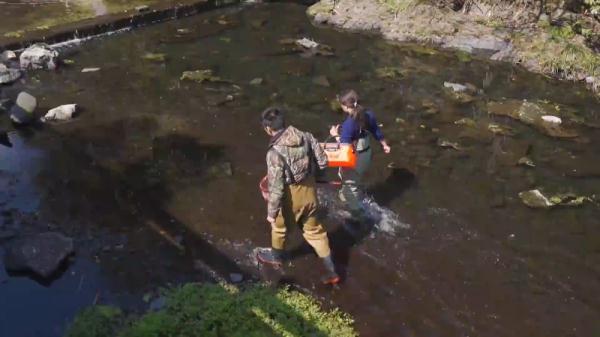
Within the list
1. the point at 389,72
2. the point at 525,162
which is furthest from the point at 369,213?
the point at 389,72

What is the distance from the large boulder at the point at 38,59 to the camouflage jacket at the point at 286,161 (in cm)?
979

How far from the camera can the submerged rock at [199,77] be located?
44.3ft

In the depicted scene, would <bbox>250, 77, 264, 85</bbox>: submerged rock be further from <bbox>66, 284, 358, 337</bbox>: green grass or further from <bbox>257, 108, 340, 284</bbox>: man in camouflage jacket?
<bbox>66, 284, 358, 337</bbox>: green grass

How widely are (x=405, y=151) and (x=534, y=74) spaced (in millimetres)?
6816

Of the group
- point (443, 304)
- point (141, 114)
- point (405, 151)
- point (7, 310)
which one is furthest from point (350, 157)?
point (141, 114)

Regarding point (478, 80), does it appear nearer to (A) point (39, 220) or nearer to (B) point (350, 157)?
(B) point (350, 157)

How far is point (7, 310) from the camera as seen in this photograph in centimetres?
662

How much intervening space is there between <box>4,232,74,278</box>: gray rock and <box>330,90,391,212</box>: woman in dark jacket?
405 cm

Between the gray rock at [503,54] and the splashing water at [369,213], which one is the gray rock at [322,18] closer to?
the gray rock at [503,54]

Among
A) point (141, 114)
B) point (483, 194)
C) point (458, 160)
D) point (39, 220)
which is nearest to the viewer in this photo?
point (39, 220)

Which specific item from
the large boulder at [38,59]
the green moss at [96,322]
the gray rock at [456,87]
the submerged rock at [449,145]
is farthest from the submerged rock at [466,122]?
the large boulder at [38,59]

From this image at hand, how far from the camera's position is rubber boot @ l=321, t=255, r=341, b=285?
7062 millimetres

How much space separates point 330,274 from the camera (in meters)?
7.18

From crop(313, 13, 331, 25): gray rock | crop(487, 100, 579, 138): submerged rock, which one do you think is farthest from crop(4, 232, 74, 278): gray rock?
crop(313, 13, 331, 25): gray rock
